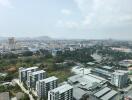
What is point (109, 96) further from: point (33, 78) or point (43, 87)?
point (33, 78)

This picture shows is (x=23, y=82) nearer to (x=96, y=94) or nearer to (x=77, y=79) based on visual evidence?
(x=77, y=79)

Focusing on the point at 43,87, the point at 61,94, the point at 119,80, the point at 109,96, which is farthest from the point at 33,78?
the point at 119,80

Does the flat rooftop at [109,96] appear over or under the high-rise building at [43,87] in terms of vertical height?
under

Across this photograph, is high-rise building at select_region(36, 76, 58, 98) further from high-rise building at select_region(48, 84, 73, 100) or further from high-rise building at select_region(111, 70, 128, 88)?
high-rise building at select_region(111, 70, 128, 88)

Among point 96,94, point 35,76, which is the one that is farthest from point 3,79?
point 96,94

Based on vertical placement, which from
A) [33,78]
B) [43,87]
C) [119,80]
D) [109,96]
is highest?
[33,78]

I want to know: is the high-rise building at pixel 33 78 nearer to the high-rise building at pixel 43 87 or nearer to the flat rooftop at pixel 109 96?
the high-rise building at pixel 43 87

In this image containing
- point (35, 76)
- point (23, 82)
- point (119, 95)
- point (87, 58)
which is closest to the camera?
point (119, 95)

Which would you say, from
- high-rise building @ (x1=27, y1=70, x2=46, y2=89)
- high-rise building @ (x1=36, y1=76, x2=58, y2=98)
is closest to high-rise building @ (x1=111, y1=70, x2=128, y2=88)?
high-rise building @ (x1=36, y1=76, x2=58, y2=98)

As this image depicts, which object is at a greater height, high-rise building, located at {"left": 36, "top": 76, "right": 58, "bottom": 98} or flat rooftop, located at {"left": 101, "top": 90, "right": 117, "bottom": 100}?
high-rise building, located at {"left": 36, "top": 76, "right": 58, "bottom": 98}

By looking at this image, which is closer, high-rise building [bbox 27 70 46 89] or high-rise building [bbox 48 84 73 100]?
high-rise building [bbox 48 84 73 100]

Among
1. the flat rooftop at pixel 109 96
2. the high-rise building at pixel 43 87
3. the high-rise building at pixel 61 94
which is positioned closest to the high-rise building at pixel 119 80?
the flat rooftop at pixel 109 96
